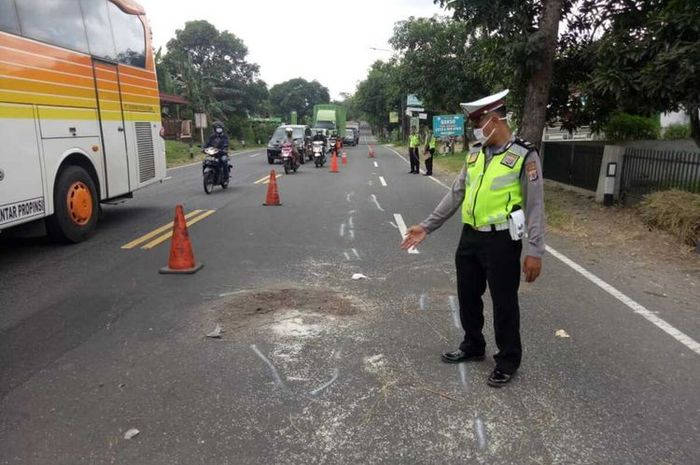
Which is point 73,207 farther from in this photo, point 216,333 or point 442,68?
point 442,68

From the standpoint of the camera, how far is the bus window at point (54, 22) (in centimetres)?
709

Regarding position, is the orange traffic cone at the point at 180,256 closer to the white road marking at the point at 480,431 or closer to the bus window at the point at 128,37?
the white road marking at the point at 480,431

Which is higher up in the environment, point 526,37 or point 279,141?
point 526,37

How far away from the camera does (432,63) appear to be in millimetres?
31156

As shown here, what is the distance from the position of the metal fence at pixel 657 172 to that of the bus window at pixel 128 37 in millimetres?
9543

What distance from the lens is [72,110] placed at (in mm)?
8008

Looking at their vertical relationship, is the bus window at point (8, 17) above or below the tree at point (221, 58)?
below

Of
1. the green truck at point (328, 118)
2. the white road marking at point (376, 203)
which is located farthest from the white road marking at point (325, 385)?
the green truck at point (328, 118)

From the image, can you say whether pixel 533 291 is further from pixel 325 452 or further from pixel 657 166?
pixel 657 166

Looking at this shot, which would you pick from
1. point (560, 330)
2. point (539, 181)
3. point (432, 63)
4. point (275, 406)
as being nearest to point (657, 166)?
point (560, 330)

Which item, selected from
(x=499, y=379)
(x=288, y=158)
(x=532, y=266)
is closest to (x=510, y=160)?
(x=532, y=266)

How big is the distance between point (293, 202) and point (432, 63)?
20814 mm

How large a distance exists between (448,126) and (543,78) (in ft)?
67.6

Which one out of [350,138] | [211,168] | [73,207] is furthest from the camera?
[350,138]
